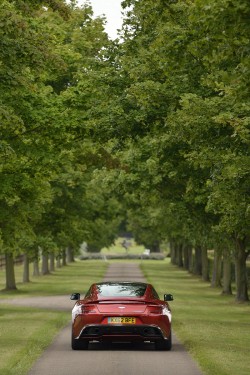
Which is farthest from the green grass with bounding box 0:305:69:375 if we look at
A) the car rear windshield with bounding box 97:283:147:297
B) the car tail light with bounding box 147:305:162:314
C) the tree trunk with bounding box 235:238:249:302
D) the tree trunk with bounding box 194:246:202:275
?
the tree trunk with bounding box 194:246:202:275

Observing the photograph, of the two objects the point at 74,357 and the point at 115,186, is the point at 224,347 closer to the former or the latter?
the point at 74,357

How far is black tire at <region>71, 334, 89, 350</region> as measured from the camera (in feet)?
65.7

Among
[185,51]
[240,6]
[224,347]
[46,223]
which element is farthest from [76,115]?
[46,223]

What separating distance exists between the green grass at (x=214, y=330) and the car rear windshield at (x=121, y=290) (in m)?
1.44

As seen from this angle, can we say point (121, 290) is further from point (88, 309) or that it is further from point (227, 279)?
point (227, 279)

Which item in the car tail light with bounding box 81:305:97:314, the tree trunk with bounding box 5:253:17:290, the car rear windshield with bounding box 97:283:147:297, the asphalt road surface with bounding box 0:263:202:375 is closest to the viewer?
the asphalt road surface with bounding box 0:263:202:375

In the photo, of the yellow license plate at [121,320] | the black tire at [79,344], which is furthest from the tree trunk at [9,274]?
the yellow license plate at [121,320]

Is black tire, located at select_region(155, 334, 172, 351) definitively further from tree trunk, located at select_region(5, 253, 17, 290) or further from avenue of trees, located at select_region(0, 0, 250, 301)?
tree trunk, located at select_region(5, 253, 17, 290)

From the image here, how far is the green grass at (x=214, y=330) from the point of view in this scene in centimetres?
1762

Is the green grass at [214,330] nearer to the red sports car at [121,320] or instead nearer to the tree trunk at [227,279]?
the red sports car at [121,320]

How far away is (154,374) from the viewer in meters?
15.9

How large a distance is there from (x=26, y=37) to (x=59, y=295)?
30.8 meters

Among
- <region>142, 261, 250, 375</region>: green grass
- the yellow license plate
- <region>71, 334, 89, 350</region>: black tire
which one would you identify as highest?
the yellow license plate

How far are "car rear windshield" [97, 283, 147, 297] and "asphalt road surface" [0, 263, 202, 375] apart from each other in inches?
40.2
